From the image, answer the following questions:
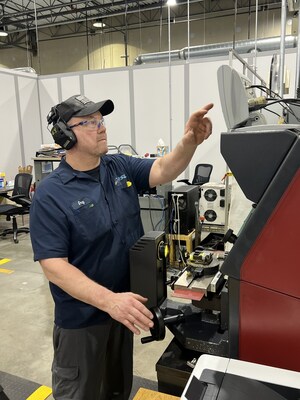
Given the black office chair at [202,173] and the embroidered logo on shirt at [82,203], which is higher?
the embroidered logo on shirt at [82,203]

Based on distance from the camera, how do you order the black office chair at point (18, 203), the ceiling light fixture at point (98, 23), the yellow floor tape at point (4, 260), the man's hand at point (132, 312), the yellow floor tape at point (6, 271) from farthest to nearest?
the ceiling light fixture at point (98, 23), the black office chair at point (18, 203), the yellow floor tape at point (4, 260), the yellow floor tape at point (6, 271), the man's hand at point (132, 312)

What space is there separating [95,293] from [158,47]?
9971mm

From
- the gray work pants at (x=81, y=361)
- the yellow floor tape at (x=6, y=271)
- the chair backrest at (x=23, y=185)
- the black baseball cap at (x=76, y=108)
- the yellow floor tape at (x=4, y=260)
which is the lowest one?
the yellow floor tape at (x=6, y=271)

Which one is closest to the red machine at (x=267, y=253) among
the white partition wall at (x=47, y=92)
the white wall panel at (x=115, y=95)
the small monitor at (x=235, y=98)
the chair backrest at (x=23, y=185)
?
the small monitor at (x=235, y=98)

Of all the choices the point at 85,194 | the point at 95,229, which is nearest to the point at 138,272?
the point at 95,229

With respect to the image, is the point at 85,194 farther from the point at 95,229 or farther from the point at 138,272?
the point at 138,272

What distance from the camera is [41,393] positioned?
2098 millimetres

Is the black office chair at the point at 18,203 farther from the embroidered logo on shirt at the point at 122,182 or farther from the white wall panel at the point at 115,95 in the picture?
the embroidered logo on shirt at the point at 122,182

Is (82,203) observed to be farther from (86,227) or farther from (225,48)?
(225,48)

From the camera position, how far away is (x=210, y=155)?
19.3ft

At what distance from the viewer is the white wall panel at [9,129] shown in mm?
6625

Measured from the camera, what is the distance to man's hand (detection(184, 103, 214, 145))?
47.6 inches

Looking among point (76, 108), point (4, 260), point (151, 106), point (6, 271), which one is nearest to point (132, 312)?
point (76, 108)

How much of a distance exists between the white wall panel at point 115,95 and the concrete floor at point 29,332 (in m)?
3.28
